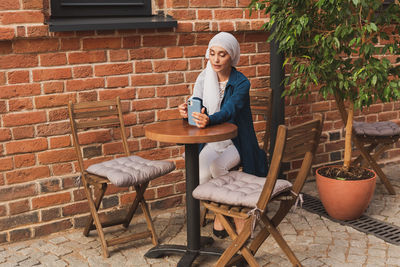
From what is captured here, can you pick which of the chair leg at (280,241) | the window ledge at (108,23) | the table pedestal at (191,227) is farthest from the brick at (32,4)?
the chair leg at (280,241)

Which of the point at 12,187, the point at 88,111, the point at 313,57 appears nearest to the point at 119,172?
the point at 88,111

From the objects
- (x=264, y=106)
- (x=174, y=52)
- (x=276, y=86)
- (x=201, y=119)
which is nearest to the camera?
(x=201, y=119)

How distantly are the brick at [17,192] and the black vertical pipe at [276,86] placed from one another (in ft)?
7.37

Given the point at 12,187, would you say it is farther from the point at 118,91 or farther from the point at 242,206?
the point at 242,206

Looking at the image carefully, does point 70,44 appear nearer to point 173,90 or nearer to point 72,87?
point 72,87

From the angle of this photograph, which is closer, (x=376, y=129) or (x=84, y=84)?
(x=84, y=84)

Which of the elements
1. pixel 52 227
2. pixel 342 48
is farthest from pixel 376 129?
pixel 52 227

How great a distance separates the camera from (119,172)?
356 centimetres

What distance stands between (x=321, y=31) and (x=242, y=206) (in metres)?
1.85

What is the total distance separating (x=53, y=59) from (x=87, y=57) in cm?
28

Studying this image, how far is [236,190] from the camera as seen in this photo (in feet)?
10.2

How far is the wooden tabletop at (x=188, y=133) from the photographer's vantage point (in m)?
3.07

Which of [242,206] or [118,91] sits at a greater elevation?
[118,91]

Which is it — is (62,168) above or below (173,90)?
below
